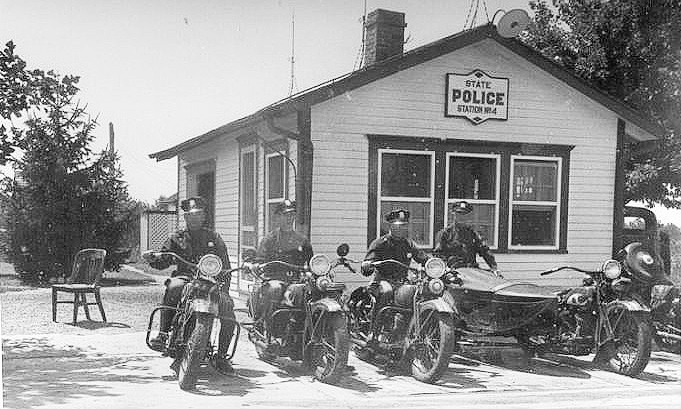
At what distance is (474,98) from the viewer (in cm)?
843

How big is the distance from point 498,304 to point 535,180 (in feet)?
8.65

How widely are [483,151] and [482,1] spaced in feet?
9.13

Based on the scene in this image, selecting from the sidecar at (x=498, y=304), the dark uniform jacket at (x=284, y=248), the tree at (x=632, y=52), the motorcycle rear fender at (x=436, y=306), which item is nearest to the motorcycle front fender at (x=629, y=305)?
the sidecar at (x=498, y=304)

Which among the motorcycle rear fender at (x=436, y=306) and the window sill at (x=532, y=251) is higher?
the window sill at (x=532, y=251)

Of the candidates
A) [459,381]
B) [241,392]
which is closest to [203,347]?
[241,392]

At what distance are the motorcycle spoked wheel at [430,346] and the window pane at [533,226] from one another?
3.10 metres

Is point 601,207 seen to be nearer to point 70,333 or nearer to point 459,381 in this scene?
point 459,381

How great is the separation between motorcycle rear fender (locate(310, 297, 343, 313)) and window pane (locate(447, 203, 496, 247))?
304 centimetres

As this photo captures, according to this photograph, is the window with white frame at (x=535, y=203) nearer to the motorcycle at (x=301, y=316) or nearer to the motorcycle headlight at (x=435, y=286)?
the motorcycle headlight at (x=435, y=286)

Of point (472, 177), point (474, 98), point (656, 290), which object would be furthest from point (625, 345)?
point (474, 98)

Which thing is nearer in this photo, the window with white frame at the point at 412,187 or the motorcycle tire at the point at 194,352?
the motorcycle tire at the point at 194,352

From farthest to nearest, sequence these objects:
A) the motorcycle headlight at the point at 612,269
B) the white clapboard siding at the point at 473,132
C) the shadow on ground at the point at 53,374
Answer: the white clapboard siding at the point at 473,132 < the motorcycle headlight at the point at 612,269 < the shadow on ground at the point at 53,374

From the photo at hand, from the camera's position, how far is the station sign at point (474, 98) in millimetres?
8359

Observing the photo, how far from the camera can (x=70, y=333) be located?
7043 mm
